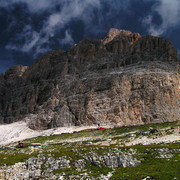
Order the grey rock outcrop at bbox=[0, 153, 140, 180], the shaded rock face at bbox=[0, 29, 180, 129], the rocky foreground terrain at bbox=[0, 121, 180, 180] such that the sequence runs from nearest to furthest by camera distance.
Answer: the rocky foreground terrain at bbox=[0, 121, 180, 180]
the grey rock outcrop at bbox=[0, 153, 140, 180]
the shaded rock face at bbox=[0, 29, 180, 129]

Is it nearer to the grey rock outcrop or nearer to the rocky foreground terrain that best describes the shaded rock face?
the rocky foreground terrain

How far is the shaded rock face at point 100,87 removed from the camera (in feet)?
316

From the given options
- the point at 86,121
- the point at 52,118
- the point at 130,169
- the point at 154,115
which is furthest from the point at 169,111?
the point at 130,169

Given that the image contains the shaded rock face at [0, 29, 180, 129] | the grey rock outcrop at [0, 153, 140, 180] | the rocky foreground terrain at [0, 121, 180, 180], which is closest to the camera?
the rocky foreground terrain at [0, 121, 180, 180]

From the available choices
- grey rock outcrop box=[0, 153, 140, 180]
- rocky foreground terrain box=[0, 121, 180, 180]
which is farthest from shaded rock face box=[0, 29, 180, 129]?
grey rock outcrop box=[0, 153, 140, 180]

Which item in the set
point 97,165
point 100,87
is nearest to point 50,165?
point 97,165

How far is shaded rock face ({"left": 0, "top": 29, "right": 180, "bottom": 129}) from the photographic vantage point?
96.4m

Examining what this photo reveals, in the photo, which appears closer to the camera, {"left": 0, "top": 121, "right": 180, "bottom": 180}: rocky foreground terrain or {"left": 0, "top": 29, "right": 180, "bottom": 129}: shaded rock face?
{"left": 0, "top": 121, "right": 180, "bottom": 180}: rocky foreground terrain

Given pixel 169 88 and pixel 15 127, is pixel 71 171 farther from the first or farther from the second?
pixel 15 127

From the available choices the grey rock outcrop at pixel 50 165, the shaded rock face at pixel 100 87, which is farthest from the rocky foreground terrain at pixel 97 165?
the shaded rock face at pixel 100 87

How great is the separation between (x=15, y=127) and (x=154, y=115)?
55470 millimetres

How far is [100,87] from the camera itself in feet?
352

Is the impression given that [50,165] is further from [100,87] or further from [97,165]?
[100,87]

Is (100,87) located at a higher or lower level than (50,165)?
higher
